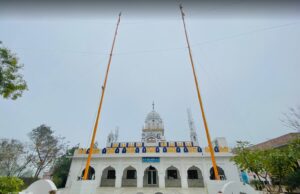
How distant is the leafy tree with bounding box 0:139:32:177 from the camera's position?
20.2m

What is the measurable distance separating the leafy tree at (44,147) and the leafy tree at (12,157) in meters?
1.29

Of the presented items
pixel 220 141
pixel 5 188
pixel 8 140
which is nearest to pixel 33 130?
pixel 8 140

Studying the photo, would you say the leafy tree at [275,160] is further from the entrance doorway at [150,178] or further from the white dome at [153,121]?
the white dome at [153,121]

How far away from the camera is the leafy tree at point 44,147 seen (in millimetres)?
22402

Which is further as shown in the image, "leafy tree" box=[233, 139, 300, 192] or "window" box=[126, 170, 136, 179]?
"window" box=[126, 170, 136, 179]

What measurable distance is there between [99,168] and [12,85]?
38.9 ft

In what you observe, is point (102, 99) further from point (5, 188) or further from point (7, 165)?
point (7, 165)

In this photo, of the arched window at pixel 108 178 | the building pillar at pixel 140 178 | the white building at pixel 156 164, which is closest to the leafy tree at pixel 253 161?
the white building at pixel 156 164

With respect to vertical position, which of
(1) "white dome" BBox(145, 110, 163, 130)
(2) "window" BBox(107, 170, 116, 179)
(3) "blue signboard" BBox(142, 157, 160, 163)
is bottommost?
(2) "window" BBox(107, 170, 116, 179)

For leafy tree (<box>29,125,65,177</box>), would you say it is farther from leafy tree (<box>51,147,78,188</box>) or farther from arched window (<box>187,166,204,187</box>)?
arched window (<box>187,166,204,187</box>)

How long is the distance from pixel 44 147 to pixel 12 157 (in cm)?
386

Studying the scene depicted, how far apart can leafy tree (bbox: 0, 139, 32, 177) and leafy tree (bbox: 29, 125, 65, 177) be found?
1.29 meters

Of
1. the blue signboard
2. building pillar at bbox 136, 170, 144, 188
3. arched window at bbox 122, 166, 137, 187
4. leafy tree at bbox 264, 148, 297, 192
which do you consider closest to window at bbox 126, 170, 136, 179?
arched window at bbox 122, 166, 137, 187

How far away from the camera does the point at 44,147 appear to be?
23.4 m
